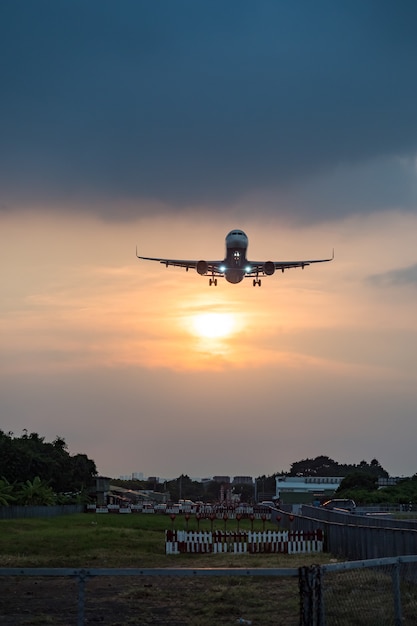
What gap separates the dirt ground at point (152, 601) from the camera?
1453 centimetres

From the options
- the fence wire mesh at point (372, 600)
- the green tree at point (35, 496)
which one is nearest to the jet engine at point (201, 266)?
the green tree at point (35, 496)

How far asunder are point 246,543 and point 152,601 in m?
15.5

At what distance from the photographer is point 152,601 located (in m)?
16.5

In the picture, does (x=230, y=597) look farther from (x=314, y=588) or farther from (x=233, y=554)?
(x=233, y=554)

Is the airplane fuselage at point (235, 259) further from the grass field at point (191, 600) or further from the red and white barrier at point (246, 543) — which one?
the grass field at point (191, 600)

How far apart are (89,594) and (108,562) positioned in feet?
30.6

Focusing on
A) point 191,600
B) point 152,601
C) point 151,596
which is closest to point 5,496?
point 151,596

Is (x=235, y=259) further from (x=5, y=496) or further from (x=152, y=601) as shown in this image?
(x=152, y=601)

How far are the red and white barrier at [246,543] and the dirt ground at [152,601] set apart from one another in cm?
1103

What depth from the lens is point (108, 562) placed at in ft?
88.2

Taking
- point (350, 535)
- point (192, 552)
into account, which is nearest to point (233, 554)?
point (192, 552)

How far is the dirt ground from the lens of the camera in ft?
47.7

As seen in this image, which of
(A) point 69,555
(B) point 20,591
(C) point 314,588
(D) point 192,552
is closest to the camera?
(C) point 314,588

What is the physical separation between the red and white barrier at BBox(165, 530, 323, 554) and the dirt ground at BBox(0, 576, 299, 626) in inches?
434
